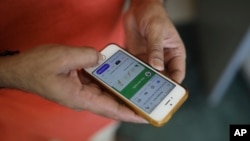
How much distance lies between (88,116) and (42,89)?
0.33 meters

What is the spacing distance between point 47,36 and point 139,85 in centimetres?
20

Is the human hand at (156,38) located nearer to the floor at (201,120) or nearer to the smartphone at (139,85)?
the smartphone at (139,85)

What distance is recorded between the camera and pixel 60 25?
59 centimetres

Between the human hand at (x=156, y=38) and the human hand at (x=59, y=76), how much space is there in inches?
4.4

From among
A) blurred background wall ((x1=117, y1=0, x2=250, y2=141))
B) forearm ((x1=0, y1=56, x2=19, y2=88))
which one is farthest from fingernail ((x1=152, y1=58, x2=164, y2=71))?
blurred background wall ((x1=117, y1=0, x2=250, y2=141))

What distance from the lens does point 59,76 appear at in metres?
0.48

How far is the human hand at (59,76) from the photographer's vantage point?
1.56 feet

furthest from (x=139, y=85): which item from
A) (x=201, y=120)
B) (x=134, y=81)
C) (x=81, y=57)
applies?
(x=201, y=120)

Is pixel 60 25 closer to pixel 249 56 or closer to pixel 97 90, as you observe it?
pixel 97 90

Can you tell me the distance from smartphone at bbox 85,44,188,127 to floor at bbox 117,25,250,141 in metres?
0.61

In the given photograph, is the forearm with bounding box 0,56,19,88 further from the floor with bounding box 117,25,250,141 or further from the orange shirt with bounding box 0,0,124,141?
the floor with bounding box 117,25,250,141

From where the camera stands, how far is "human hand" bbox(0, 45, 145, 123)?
0.47 m

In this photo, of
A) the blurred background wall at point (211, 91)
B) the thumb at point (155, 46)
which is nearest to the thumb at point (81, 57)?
the thumb at point (155, 46)

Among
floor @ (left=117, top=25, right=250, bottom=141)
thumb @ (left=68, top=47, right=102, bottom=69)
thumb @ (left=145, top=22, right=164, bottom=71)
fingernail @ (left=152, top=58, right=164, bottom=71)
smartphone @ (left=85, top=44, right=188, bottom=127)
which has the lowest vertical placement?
floor @ (left=117, top=25, right=250, bottom=141)
